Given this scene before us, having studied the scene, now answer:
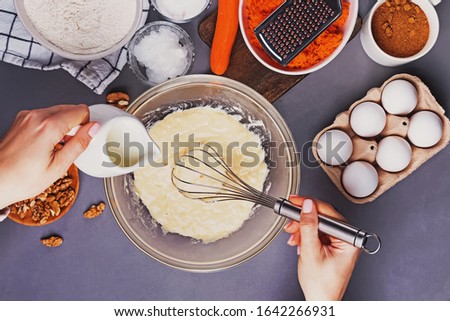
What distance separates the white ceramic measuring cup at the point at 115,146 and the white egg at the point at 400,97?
17.4 inches

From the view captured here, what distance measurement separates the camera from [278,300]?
1.04 m

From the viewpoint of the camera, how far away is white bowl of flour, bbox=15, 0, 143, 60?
2.97ft

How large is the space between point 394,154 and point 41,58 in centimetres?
66

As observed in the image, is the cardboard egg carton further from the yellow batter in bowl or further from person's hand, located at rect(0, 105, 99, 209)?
person's hand, located at rect(0, 105, 99, 209)

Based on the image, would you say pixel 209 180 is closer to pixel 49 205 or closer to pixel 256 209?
pixel 256 209

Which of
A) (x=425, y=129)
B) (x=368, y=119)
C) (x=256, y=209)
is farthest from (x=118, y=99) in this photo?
(x=425, y=129)

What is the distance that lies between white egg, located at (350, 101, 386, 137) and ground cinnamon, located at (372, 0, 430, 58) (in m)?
0.11

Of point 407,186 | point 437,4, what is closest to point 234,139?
point 407,186

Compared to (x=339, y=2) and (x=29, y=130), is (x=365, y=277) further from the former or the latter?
(x=29, y=130)

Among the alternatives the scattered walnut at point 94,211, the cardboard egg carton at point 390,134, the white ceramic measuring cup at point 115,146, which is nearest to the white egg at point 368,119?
the cardboard egg carton at point 390,134

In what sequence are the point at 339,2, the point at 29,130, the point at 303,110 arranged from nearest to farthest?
1. the point at 29,130
2. the point at 339,2
3. the point at 303,110

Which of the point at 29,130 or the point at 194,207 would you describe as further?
the point at 194,207

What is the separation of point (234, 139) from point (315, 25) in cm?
24

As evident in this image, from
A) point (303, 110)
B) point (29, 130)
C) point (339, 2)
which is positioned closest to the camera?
point (29, 130)
